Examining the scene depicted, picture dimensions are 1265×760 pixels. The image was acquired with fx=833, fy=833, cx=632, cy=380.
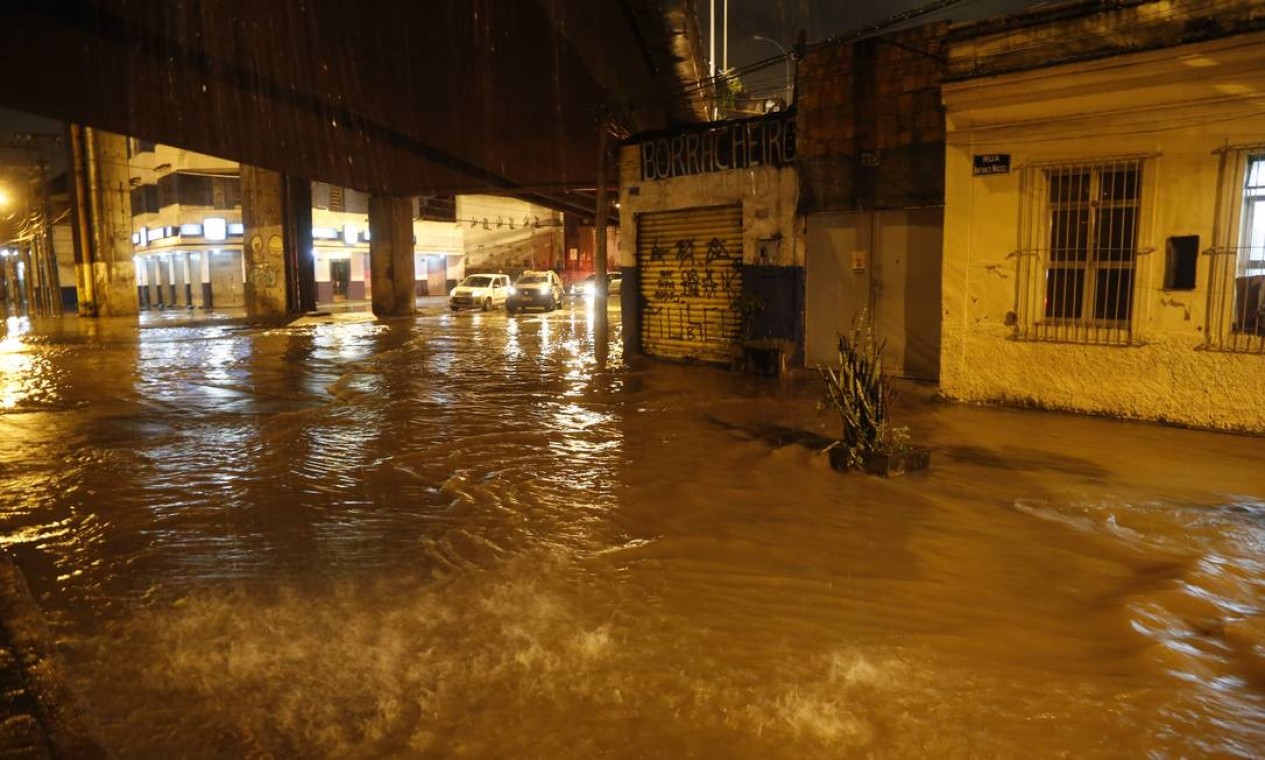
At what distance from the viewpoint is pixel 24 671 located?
361 cm

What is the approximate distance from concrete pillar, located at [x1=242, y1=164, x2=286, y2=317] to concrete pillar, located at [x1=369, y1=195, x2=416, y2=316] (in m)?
3.92

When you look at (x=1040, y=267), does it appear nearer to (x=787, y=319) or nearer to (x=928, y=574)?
(x=787, y=319)

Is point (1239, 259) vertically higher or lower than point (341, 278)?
lower

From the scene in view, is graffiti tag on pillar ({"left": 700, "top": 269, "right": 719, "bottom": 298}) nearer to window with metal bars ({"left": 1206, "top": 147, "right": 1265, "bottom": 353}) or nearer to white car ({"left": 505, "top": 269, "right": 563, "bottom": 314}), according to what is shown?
window with metal bars ({"left": 1206, "top": 147, "right": 1265, "bottom": 353})

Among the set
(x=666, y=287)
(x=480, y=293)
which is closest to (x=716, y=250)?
(x=666, y=287)

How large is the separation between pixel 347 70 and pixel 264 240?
17.0m

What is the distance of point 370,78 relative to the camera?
1848cm

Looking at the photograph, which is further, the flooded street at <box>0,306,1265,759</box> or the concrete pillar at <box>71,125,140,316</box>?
the concrete pillar at <box>71,125,140,316</box>

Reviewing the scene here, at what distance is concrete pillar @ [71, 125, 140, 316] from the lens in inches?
1286

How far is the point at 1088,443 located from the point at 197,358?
15803 mm

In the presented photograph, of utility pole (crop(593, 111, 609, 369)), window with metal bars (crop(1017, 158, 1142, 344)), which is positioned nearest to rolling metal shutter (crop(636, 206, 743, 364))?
utility pole (crop(593, 111, 609, 369))

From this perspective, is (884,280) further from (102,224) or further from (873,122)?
(102,224)

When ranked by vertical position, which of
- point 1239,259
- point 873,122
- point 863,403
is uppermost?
point 873,122

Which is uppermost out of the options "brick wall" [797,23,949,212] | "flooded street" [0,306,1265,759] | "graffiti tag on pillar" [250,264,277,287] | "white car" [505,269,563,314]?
"brick wall" [797,23,949,212]
